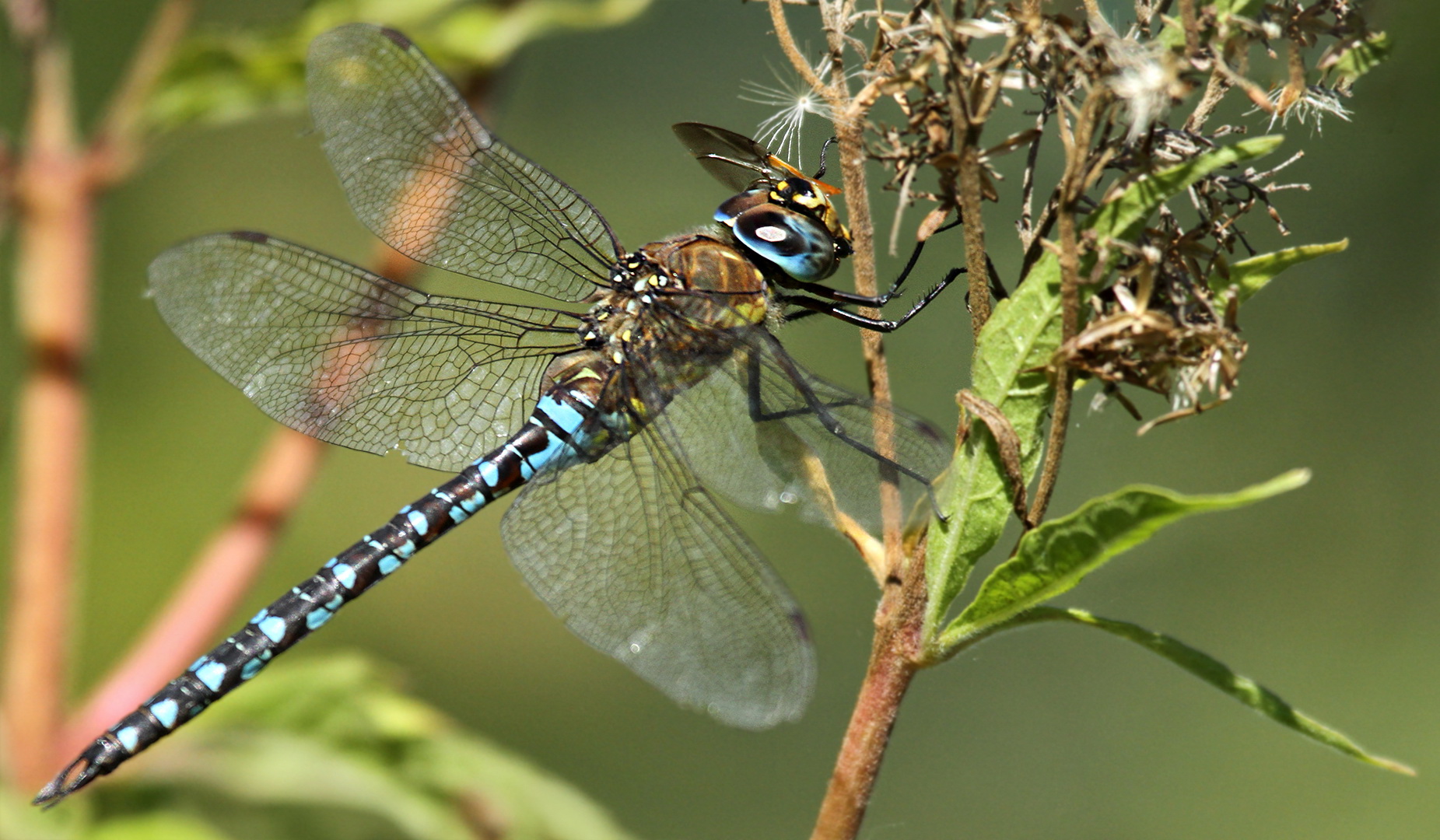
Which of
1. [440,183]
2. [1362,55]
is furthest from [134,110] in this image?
[1362,55]

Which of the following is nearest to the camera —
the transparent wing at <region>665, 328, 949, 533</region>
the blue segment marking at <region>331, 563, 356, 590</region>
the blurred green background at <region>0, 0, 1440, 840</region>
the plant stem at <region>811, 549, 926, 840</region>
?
the plant stem at <region>811, 549, 926, 840</region>

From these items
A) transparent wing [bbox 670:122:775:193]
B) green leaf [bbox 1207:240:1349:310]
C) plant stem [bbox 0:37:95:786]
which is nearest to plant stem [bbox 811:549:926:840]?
green leaf [bbox 1207:240:1349:310]

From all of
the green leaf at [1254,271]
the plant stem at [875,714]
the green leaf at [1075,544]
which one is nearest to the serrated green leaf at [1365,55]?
the green leaf at [1254,271]

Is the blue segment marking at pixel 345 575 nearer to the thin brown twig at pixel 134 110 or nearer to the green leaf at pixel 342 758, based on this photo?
the green leaf at pixel 342 758

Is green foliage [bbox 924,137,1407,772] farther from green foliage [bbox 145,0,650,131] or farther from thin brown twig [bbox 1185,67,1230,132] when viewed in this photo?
green foliage [bbox 145,0,650,131]

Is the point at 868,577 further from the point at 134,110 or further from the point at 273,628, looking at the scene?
the point at 134,110

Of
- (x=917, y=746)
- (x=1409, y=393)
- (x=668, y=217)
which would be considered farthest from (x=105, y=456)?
(x=1409, y=393)

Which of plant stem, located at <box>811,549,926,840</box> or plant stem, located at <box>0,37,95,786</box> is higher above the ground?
plant stem, located at <box>0,37,95,786</box>
